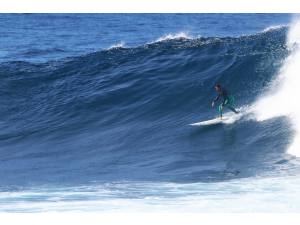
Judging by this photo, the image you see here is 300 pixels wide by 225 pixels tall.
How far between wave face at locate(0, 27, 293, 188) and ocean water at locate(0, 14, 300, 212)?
4 cm

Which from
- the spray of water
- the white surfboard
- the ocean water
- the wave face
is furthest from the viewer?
the white surfboard

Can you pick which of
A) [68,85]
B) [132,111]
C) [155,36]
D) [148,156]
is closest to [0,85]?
[68,85]

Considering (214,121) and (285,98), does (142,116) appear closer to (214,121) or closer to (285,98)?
(214,121)

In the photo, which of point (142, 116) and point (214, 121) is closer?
point (214, 121)

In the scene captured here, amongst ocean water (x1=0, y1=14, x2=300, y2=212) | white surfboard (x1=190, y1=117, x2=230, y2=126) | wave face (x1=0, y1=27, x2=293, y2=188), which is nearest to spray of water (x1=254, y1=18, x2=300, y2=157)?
ocean water (x1=0, y1=14, x2=300, y2=212)

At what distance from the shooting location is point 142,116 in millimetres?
16531

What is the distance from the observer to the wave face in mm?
12016

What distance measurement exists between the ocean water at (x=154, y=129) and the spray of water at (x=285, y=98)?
0.15 feet

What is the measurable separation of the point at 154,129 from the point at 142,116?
1315 millimetres

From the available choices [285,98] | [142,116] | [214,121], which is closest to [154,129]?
[142,116]

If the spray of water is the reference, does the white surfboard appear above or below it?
below

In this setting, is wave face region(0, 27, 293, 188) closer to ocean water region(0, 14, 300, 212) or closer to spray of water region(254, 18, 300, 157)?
ocean water region(0, 14, 300, 212)

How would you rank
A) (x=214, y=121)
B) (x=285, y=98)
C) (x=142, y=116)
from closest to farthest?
(x=214, y=121)
(x=285, y=98)
(x=142, y=116)

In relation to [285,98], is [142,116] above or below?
above
